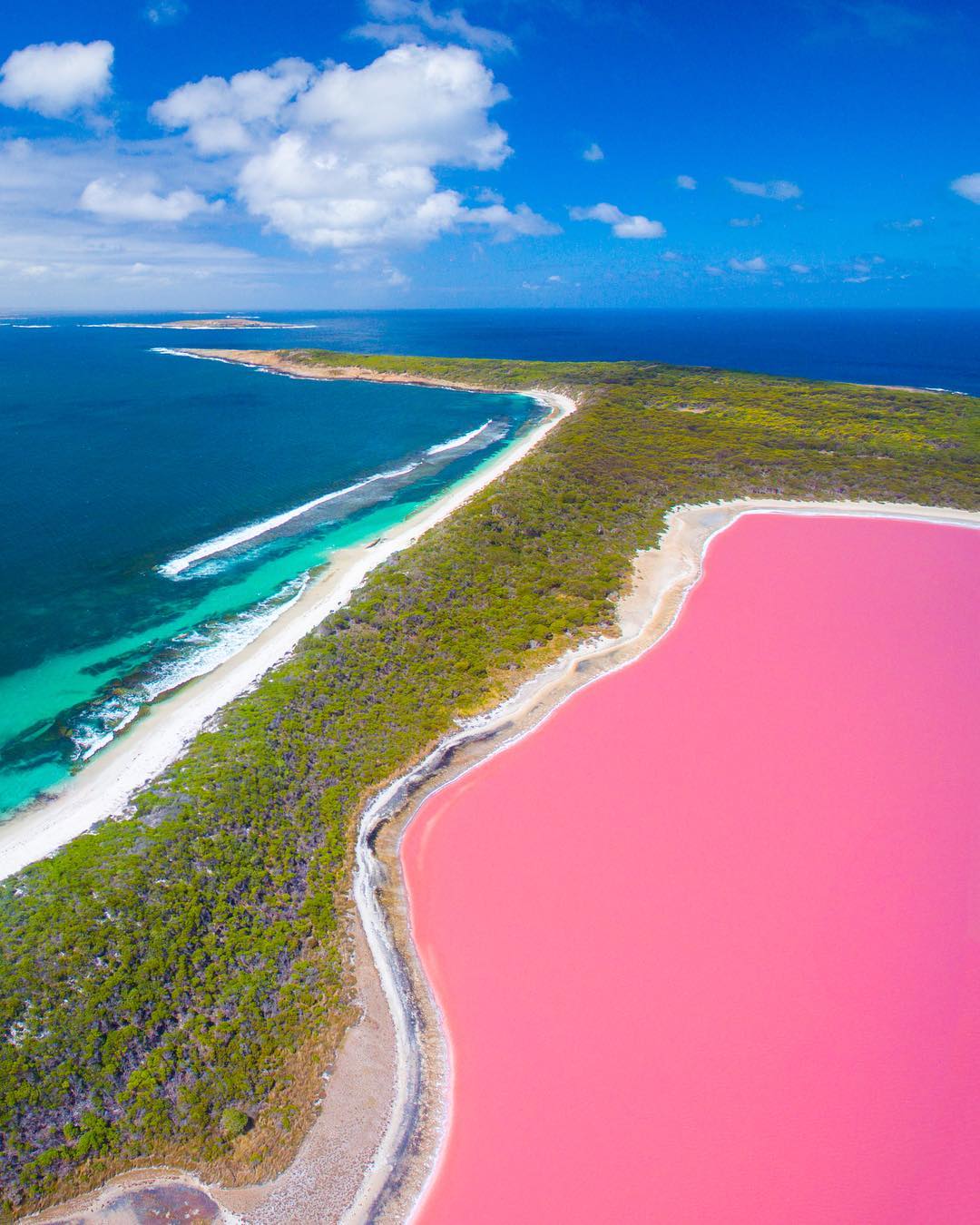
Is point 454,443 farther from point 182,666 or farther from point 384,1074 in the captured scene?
point 384,1074

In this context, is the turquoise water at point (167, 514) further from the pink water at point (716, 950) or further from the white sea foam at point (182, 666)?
the pink water at point (716, 950)

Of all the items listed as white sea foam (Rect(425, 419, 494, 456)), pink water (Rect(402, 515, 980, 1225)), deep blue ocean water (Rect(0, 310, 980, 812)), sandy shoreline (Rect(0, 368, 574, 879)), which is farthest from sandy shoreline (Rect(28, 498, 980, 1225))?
white sea foam (Rect(425, 419, 494, 456))

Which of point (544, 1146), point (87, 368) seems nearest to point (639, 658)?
point (544, 1146)

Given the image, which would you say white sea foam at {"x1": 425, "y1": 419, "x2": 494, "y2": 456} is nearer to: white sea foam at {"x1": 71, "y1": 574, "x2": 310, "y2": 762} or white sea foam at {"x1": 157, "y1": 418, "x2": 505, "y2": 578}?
white sea foam at {"x1": 157, "y1": 418, "x2": 505, "y2": 578}

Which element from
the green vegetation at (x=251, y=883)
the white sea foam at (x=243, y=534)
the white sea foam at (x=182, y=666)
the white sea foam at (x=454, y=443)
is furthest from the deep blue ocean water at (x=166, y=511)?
the green vegetation at (x=251, y=883)

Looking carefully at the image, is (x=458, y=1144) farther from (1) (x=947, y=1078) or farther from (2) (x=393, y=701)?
(2) (x=393, y=701)

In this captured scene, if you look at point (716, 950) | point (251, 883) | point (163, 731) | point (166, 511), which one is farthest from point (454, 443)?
point (716, 950)
